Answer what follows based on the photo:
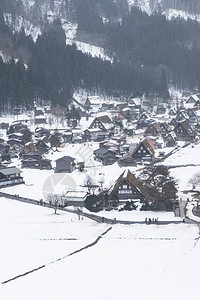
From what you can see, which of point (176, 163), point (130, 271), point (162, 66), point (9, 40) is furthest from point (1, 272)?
point (162, 66)

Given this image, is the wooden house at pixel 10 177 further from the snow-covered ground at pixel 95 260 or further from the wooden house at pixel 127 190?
the wooden house at pixel 127 190

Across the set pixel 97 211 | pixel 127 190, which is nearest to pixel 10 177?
pixel 97 211

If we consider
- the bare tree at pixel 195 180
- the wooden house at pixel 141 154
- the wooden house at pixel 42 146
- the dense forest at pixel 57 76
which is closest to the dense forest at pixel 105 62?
the dense forest at pixel 57 76

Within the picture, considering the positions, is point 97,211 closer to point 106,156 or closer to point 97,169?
point 97,169

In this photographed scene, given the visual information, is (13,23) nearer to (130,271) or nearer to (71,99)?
(71,99)

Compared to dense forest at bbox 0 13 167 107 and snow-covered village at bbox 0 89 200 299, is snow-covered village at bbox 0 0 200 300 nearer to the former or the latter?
snow-covered village at bbox 0 89 200 299

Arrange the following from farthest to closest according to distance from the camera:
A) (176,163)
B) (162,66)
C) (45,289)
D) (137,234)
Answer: (162,66) < (176,163) < (137,234) < (45,289)

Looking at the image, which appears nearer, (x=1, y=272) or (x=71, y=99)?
(x=1, y=272)
